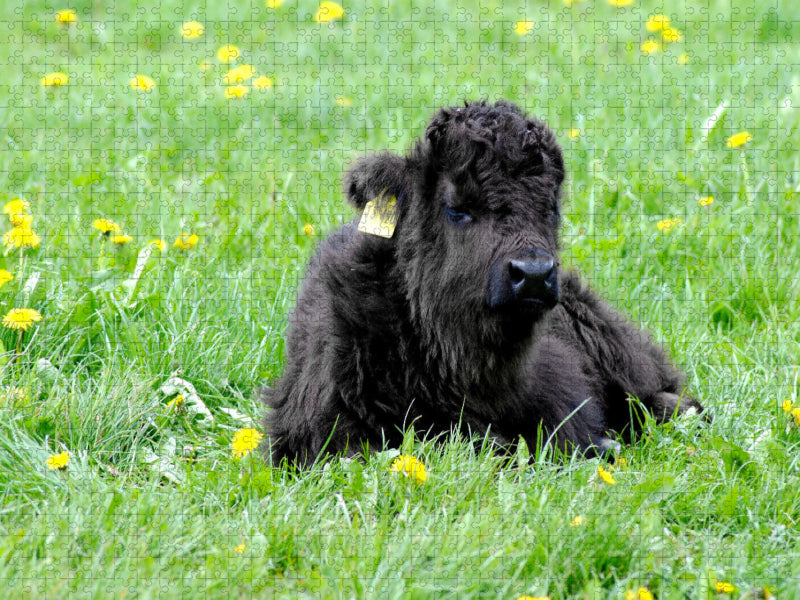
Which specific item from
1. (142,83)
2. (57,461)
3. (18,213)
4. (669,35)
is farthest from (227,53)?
(57,461)

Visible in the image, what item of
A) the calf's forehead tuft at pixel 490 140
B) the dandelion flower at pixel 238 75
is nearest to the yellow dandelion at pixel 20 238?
the calf's forehead tuft at pixel 490 140

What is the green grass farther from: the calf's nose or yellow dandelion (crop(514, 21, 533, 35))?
the calf's nose

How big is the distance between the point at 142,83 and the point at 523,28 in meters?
3.86

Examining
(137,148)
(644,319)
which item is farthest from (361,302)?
(137,148)

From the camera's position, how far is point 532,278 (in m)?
3.83

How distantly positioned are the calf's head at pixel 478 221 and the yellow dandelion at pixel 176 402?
1.32 metres

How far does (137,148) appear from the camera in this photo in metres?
7.45

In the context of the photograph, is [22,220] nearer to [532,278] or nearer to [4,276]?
[4,276]

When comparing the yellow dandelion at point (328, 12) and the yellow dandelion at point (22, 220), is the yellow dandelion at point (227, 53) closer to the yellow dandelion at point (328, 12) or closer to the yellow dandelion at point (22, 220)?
the yellow dandelion at point (328, 12)

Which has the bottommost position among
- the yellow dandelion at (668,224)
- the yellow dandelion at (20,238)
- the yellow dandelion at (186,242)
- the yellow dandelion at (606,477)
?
the yellow dandelion at (606,477)

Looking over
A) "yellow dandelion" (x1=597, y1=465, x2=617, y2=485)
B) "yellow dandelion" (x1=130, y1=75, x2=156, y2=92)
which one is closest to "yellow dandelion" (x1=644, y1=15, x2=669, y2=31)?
"yellow dandelion" (x1=130, y1=75, x2=156, y2=92)

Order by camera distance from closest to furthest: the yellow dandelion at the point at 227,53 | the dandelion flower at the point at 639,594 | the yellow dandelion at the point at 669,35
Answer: the dandelion flower at the point at 639,594 < the yellow dandelion at the point at 227,53 < the yellow dandelion at the point at 669,35

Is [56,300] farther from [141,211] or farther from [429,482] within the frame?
[429,482]

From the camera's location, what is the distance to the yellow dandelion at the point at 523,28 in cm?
919
